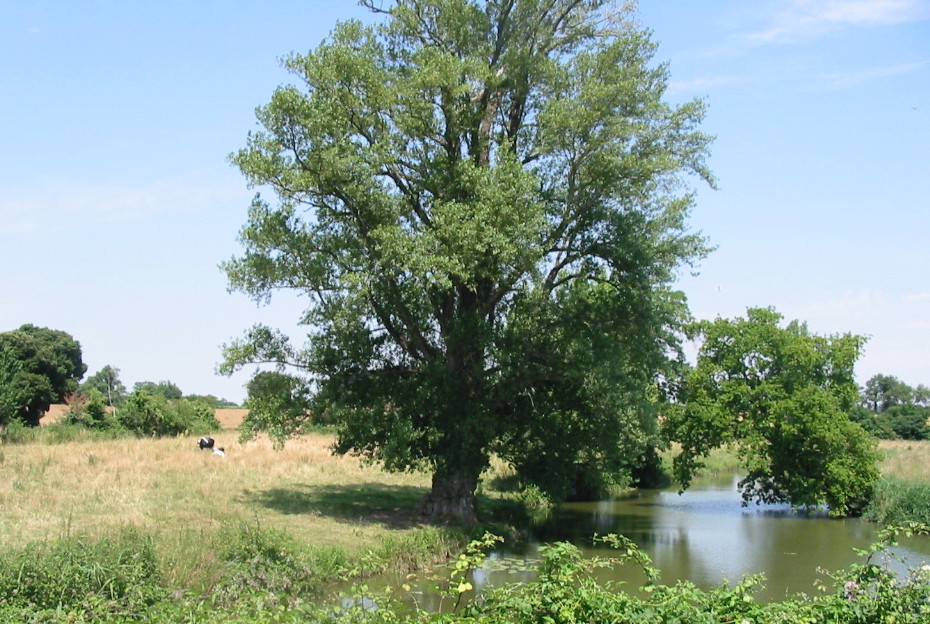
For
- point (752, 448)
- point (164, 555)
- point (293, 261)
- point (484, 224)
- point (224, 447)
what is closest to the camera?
point (164, 555)

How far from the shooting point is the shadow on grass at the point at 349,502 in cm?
2095

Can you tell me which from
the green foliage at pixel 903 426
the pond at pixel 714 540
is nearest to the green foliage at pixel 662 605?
the pond at pixel 714 540

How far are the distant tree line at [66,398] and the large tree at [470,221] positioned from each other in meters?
23.6

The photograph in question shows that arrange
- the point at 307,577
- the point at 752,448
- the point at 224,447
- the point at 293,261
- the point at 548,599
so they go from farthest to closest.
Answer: the point at 224,447 < the point at 752,448 < the point at 293,261 < the point at 307,577 < the point at 548,599

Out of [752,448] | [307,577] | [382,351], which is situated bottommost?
[307,577]

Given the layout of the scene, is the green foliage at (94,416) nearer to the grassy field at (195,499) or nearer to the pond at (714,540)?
the grassy field at (195,499)

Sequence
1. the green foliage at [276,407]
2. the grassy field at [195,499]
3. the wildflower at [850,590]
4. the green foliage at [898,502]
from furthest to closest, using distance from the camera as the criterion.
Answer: the green foliage at [898,502] < the green foliage at [276,407] < the grassy field at [195,499] < the wildflower at [850,590]

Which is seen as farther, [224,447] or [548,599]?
[224,447]

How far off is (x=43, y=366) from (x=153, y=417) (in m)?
23.3

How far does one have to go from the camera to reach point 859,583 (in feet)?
24.6

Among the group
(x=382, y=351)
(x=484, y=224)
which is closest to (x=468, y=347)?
(x=382, y=351)

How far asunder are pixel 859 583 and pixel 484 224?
40.8ft

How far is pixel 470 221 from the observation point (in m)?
19.0

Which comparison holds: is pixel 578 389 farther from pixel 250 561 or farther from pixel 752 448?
pixel 250 561
